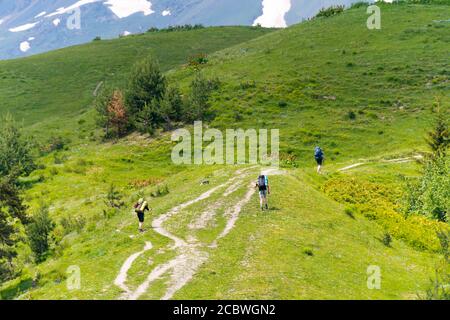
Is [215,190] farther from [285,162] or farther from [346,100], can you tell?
[346,100]

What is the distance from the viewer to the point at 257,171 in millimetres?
48500

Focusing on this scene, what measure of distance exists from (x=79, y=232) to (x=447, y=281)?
28751mm

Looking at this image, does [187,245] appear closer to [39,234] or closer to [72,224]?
[39,234]

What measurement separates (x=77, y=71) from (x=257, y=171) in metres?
102

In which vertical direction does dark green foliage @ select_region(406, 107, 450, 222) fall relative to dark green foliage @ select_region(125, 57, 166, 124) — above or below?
below

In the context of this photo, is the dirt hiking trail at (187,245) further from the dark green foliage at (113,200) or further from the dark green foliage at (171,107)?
the dark green foliage at (171,107)

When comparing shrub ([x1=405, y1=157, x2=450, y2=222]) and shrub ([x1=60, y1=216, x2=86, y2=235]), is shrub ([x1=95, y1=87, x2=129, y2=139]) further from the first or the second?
shrub ([x1=405, y1=157, x2=450, y2=222])

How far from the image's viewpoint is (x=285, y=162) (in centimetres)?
5931

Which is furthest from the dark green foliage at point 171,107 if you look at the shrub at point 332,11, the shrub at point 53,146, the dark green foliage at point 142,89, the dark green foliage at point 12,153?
the shrub at point 332,11

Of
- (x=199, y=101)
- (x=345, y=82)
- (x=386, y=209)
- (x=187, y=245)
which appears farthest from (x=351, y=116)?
(x=187, y=245)

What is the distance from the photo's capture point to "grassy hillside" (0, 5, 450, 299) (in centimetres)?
2436

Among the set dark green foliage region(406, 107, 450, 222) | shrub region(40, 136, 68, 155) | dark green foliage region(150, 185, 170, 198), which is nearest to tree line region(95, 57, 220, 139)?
shrub region(40, 136, 68, 155)

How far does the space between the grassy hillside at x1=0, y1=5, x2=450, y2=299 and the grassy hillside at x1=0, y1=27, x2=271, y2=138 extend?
2.04 ft
